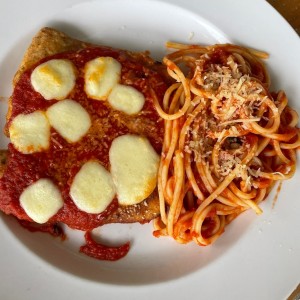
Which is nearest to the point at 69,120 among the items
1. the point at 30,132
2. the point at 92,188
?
the point at 30,132

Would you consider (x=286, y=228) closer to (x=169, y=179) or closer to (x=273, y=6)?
(x=169, y=179)

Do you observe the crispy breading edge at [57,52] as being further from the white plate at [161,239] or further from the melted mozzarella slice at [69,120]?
the melted mozzarella slice at [69,120]

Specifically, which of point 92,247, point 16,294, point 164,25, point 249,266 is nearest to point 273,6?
point 164,25

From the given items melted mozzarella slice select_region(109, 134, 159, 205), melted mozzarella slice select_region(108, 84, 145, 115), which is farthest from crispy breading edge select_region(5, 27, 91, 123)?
melted mozzarella slice select_region(109, 134, 159, 205)

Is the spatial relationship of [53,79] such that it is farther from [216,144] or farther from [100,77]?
[216,144]

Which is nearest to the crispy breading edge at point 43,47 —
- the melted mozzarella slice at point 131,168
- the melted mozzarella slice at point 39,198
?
the melted mozzarella slice at point 39,198

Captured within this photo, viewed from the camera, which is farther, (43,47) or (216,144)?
(43,47)
